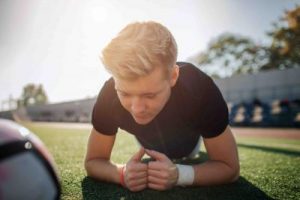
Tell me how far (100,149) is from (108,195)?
601mm

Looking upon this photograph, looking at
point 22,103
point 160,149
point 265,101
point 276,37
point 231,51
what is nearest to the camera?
point 160,149

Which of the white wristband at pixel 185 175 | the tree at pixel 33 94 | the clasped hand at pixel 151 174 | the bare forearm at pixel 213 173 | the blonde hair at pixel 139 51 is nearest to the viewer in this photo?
the blonde hair at pixel 139 51

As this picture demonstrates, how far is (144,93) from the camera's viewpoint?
2.17 meters

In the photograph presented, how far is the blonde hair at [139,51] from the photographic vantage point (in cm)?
214

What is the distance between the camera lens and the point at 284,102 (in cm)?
2158

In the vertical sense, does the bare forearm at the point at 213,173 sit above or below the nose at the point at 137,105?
below

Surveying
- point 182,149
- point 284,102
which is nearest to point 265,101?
point 284,102

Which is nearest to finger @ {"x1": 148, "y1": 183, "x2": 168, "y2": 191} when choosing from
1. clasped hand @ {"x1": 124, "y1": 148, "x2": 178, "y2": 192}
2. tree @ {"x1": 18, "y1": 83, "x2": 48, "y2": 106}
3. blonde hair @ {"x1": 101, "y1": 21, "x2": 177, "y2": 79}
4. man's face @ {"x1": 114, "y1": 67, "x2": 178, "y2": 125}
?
clasped hand @ {"x1": 124, "y1": 148, "x2": 178, "y2": 192}

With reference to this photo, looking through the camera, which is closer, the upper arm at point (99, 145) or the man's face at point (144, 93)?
the man's face at point (144, 93)

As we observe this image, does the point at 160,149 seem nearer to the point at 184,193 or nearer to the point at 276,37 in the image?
the point at 184,193

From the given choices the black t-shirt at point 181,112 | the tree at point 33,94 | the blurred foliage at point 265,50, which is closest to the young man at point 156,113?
the black t-shirt at point 181,112

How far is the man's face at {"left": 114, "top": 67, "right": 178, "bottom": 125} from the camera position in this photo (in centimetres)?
215

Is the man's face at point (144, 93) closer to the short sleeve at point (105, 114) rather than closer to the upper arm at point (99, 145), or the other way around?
the short sleeve at point (105, 114)

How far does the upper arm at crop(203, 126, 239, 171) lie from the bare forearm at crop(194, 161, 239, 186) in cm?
4
